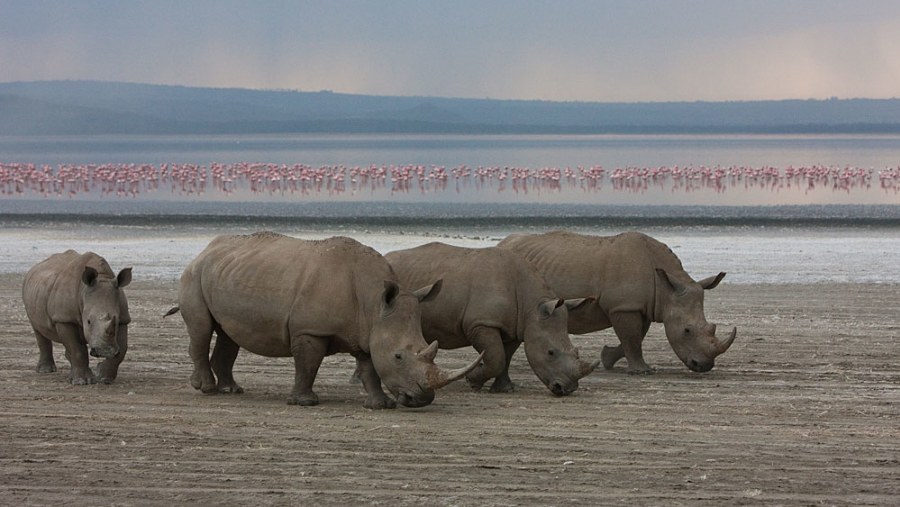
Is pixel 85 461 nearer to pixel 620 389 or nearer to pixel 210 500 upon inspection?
pixel 210 500

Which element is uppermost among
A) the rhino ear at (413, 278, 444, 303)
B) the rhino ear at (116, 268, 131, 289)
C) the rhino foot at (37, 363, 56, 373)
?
the rhino ear at (413, 278, 444, 303)

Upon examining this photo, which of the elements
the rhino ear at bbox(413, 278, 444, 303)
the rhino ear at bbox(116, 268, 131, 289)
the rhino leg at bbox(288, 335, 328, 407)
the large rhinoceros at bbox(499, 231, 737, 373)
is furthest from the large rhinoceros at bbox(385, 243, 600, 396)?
the rhino ear at bbox(116, 268, 131, 289)

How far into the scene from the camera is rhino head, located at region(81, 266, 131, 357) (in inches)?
548

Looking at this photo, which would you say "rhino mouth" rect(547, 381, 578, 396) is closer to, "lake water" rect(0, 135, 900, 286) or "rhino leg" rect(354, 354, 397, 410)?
"rhino leg" rect(354, 354, 397, 410)

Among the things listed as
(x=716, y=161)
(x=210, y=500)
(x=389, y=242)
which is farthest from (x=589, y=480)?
(x=716, y=161)

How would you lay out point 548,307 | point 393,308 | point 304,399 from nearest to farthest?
point 393,308, point 304,399, point 548,307

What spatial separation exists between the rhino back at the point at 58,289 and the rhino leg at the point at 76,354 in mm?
98

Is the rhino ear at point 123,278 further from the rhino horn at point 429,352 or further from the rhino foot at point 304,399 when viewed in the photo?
the rhino horn at point 429,352

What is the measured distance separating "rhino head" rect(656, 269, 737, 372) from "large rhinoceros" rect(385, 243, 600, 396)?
178cm

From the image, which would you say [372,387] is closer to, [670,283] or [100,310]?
[100,310]

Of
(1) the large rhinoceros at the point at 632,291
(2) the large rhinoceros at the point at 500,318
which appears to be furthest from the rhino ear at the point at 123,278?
(1) the large rhinoceros at the point at 632,291

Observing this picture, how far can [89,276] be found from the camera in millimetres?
14227

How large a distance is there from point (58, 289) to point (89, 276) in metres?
0.69

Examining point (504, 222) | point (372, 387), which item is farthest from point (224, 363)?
point (504, 222)
